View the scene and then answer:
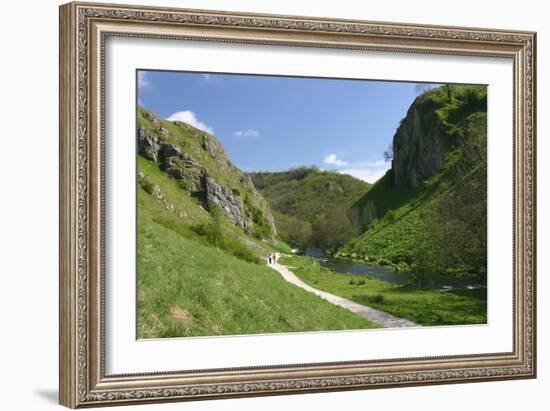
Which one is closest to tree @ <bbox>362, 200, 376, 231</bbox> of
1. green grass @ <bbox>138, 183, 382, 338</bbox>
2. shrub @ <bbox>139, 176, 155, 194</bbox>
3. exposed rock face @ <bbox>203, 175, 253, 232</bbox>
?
green grass @ <bbox>138, 183, 382, 338</bbox>

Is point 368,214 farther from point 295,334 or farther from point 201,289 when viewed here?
point 201,289

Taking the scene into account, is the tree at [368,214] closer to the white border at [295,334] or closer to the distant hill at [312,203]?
the distant hill at [312,203]

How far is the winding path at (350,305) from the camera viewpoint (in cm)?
1042

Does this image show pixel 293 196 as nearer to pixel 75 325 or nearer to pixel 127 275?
pixel 127 275

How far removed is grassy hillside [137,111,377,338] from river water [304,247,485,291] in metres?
0.54

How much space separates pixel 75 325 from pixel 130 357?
0.75 meters

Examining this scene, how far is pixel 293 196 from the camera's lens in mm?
10352

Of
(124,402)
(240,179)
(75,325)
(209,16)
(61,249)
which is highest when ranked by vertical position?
(209,16)

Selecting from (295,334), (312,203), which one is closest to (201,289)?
(295,334)

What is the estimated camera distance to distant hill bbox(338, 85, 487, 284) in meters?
10.8

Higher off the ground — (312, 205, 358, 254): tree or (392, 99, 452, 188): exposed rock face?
(392, 99, 452, 188): exposed rock face

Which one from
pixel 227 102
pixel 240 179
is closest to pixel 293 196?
pixel 240 179

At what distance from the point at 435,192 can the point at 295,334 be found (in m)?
2.86

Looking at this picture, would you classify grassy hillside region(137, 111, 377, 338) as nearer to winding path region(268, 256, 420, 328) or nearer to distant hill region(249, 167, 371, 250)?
winding path region(268, 256, 420, 328)
